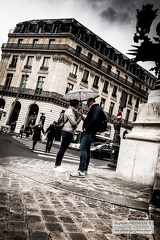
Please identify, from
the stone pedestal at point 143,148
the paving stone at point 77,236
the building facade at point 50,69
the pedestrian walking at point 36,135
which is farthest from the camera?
the building facade at point 50,69

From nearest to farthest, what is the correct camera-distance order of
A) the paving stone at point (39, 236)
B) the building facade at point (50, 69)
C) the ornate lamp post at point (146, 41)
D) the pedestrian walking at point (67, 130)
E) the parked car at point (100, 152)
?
the paving stone at point (39, 236) → the ornate lamp post at point (146, 41) → the pedestrian walking at point (67, 130) → the parked car at point (100, 152) → the building facade at point (50, 69)

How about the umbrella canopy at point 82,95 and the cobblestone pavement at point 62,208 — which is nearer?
the cobblestone pavement at point 62,208

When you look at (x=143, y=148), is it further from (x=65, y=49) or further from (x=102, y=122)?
(x=65, y=49)

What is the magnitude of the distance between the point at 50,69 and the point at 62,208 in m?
30.9

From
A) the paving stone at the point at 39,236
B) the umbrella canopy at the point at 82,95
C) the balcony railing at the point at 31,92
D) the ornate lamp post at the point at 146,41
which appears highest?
the balcony railing at the point at 31,92

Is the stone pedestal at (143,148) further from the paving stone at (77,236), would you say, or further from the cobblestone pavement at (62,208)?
the paving stone at (77,236)

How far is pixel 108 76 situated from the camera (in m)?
38.2

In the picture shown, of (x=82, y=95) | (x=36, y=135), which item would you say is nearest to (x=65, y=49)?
(x=36, y=135)

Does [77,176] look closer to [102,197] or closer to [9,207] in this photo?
[102,197]

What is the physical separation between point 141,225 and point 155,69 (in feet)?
11.2

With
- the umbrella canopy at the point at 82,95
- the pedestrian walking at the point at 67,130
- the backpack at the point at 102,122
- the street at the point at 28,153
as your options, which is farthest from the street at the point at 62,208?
the street at the point at 28,153

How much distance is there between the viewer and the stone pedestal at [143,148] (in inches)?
170

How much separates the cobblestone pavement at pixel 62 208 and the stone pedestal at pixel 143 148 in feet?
1.43

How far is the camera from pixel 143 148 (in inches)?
177
